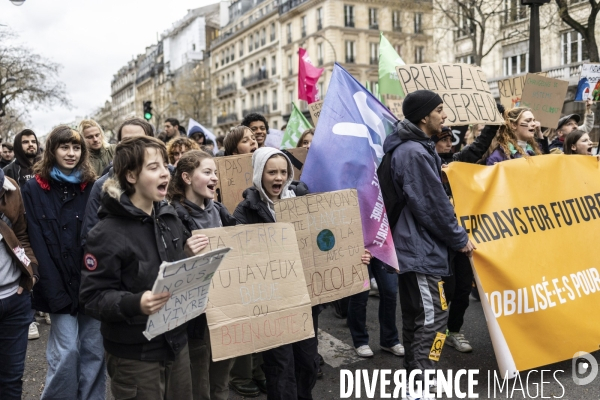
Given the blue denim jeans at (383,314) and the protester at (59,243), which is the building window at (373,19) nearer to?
the blue denim jeans at (383,314)

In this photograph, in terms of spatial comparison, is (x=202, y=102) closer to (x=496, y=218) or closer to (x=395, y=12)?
(x=395, y=12)

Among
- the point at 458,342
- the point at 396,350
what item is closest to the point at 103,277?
the point at 396,350

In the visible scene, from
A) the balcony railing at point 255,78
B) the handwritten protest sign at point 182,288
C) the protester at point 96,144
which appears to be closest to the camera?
the handwritten protest sign at point 182,288

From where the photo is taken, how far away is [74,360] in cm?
330

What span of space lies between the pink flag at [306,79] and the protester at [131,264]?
7608 millimetres

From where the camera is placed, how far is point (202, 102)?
58062 millimetres

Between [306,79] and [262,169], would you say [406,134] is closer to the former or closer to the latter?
[262,169]

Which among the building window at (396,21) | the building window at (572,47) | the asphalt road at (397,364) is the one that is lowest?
the asphalt road at (397,364)

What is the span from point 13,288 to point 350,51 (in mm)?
47478

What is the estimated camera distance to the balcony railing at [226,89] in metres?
64.3

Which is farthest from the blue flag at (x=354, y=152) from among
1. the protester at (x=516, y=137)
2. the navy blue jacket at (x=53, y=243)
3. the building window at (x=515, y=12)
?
the building window at (x=515, y=12)

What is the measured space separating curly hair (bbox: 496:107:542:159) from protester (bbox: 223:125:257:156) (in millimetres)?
2276

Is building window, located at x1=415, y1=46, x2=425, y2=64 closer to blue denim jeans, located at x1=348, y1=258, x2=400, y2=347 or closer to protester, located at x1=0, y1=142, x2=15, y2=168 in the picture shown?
protester, located at x1=0, y1=142, x2=15, y2=168

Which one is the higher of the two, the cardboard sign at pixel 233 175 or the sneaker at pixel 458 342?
the cardboard sign at pixel 233 175
